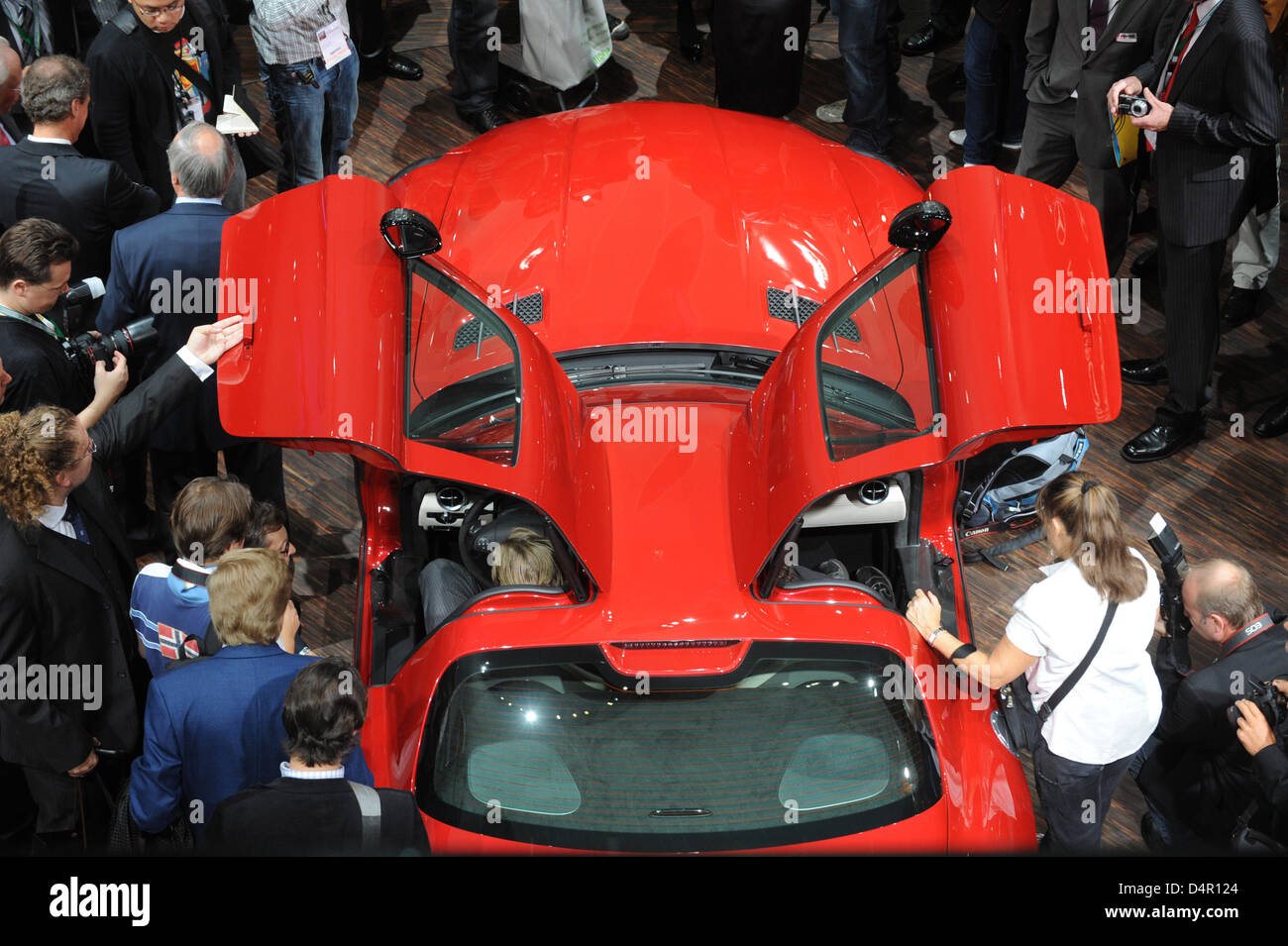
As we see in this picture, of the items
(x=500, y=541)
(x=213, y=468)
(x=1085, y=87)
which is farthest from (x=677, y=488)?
(x=1085, y=87)

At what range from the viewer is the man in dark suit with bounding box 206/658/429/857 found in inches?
101

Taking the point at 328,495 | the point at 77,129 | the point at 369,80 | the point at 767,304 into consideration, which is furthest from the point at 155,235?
the point at 369,80

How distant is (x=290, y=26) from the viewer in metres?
5.43

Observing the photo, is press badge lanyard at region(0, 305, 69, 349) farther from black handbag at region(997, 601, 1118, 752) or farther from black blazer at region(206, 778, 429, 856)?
black handbag at region(997, 601, 1118, 752)

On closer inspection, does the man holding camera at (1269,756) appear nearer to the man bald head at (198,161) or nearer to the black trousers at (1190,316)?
the black trousers at (1190,316)

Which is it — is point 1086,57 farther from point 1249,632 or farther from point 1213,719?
point 1213,719

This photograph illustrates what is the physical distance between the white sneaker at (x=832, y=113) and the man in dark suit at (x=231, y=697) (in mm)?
4831

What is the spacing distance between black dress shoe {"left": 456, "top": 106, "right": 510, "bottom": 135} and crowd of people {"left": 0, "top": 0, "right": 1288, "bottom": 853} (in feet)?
2.75

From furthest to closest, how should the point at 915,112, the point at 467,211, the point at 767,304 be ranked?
the point at 915,112
the point at 467,211
the point at 767,304

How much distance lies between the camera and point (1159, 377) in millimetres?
5613

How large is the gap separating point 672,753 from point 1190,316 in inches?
130

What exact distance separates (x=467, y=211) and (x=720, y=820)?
100 inches
